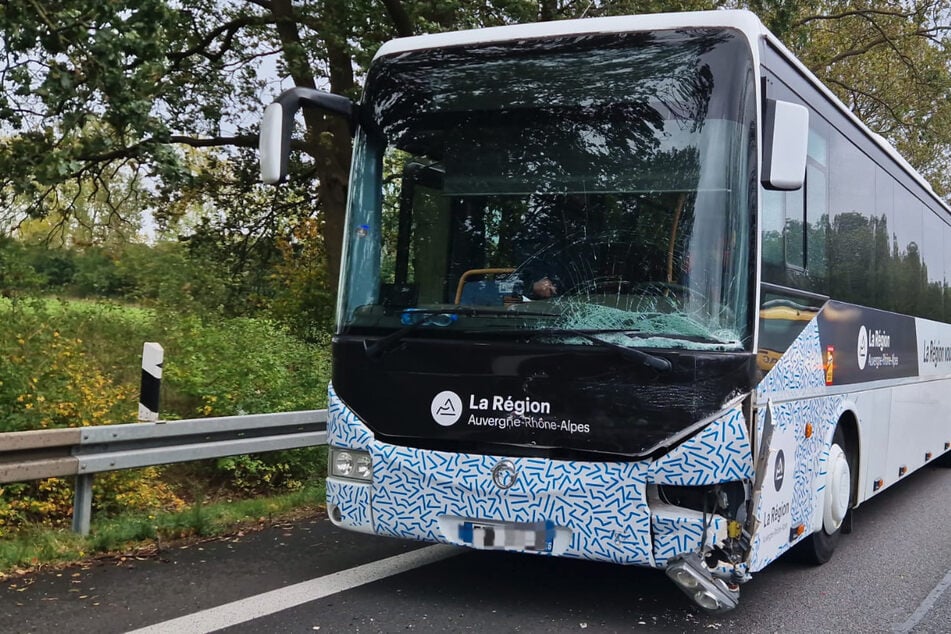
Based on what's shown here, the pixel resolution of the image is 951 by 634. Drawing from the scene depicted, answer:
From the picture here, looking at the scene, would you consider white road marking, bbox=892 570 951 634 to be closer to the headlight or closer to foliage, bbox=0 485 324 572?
the headlight

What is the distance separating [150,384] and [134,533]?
1.33 meters

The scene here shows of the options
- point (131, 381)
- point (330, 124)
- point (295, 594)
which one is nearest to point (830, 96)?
point (295, 594)

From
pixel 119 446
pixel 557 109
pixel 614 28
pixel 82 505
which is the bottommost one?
pixel 82 505

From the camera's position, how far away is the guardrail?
5.99m

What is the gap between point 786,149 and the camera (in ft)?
16.1

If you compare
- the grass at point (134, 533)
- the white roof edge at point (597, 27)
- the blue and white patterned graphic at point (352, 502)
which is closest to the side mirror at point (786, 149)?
the white roof edge at point (597, 27)

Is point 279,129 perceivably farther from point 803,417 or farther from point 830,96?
point 830,96

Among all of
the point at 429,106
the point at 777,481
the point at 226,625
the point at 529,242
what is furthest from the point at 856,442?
the point at 226,625

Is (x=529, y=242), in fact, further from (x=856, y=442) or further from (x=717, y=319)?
(x=856, y=442)

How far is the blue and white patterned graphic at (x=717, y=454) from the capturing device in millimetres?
4730

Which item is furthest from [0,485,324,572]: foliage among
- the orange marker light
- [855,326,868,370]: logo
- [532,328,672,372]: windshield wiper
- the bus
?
[855,326,868,370]: logo

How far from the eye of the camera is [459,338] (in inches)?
205

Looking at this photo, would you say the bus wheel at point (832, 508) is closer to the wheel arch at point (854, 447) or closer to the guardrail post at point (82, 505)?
the wheel arch at point (854, 447)

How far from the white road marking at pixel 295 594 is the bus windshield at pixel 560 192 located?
4.88ft
